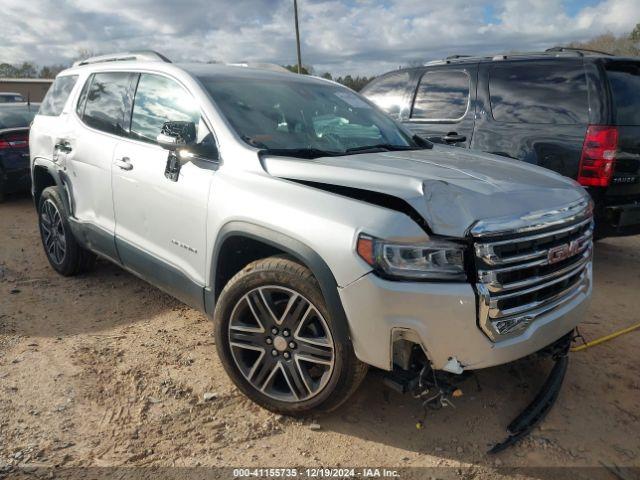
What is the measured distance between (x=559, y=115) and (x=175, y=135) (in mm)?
3631

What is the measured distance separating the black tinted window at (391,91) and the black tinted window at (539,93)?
1.25m

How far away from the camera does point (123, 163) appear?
3.64 meters

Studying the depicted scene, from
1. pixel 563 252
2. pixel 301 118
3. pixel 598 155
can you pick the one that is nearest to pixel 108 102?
pixel 301 118

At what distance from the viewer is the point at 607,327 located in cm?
396

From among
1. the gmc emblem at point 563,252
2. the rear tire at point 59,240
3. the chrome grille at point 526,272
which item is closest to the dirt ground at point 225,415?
the chrome grille at point 526,272

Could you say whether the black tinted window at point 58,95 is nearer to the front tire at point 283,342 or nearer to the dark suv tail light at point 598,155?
the front tire at point 283,342

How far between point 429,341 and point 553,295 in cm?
77

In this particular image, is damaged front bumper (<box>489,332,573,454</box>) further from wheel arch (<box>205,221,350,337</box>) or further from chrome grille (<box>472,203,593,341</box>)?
wheel arch (<box>205,221,350,337</box>)

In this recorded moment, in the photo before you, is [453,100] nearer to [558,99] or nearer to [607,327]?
[558,99]

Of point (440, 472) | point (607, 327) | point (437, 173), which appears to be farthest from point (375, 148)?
point (607, 327)

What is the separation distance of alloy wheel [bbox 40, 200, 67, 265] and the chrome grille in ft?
12.4

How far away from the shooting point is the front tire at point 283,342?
8.14 ft

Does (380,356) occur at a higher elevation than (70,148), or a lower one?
lower

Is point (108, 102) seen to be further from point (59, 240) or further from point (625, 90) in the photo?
point (625, 90)
